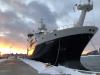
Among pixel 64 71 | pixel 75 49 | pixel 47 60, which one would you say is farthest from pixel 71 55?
pixel 64 71

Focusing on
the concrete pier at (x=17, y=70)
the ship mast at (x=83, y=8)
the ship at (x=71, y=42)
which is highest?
the ship mast at (x=83, y=8)

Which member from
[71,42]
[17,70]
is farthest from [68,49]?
[17,70]

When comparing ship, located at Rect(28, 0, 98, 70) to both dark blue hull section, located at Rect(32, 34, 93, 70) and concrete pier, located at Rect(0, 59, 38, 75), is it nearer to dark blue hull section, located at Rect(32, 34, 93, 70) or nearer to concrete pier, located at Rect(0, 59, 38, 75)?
dark blue hull section, located at Rect(32, 34, 93, 70)

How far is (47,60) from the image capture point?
50.3 meters

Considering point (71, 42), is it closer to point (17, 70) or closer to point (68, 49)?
point (68, 49)

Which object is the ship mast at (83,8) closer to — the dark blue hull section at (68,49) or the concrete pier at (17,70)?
the dark blue hull section at (68,49)

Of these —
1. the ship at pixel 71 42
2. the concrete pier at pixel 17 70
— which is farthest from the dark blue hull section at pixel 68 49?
the concrete pier at pixel 17 70

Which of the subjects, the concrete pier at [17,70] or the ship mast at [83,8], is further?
the ship mast at [83,8]

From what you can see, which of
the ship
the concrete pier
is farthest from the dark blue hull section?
the concrete pier

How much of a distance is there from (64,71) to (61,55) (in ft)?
80.6

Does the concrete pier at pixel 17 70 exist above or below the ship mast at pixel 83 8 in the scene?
below

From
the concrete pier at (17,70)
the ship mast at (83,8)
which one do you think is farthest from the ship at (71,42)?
the concrete pier at (17,70)

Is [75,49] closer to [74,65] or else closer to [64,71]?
[74,65]

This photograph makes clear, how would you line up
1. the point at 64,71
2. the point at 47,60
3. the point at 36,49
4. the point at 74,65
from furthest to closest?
the point at 36,49 < the point at 47,60 < the point at 74,65 < the point at 64,71
